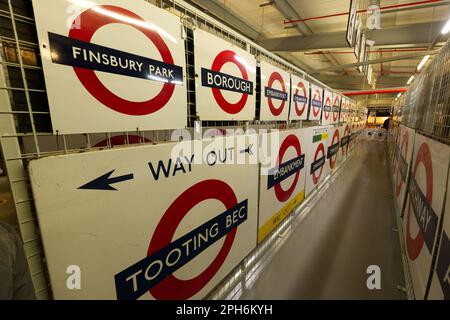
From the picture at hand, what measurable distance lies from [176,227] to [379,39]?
492cm

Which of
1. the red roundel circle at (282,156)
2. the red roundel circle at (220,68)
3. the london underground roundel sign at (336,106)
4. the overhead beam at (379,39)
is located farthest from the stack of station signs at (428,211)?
the overhead beam at (379,39)

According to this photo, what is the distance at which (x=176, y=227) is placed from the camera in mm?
1042

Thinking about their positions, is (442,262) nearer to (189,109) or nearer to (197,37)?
(189,109)

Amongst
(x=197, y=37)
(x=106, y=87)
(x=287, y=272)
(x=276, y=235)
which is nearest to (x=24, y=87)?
(x=106, y=87)

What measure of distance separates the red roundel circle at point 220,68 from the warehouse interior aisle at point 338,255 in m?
1.33

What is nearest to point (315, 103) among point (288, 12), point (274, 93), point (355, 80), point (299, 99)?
point (299, 99)

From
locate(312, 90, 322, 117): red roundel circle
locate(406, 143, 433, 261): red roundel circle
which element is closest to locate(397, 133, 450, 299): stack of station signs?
locate(406, 143, 433, 261): red roundel circle

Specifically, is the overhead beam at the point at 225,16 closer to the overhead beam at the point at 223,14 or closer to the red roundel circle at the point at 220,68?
the overhead beam at the point at 223,14

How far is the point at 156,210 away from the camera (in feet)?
3.06

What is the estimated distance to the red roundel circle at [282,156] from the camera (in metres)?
1.97

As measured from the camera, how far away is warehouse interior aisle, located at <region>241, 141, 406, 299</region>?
1.49 m

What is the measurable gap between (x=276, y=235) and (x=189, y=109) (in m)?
1.67

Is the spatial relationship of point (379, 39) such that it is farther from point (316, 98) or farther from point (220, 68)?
point (220, 68)

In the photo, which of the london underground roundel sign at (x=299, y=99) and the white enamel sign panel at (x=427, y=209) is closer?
the white enamel sign panel at (x=427, y=209)
